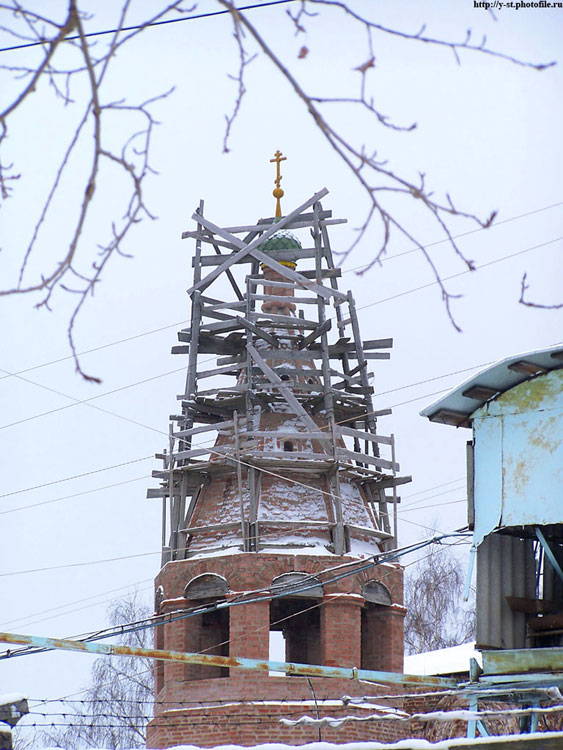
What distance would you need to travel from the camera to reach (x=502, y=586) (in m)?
15.4

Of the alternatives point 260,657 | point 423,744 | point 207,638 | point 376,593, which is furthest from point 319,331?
point 423,744

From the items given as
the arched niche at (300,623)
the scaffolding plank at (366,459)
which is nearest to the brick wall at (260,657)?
the arched niche at (300,623)

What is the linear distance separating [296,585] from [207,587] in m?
1.52

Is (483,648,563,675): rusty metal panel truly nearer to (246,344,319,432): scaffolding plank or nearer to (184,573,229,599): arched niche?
(184,573,229,599): arched niche

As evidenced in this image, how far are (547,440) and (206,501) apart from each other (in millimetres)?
10398

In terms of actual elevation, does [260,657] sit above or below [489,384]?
below

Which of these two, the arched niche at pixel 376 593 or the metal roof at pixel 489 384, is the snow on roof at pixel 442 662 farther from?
the metal roof at pixel 489 384

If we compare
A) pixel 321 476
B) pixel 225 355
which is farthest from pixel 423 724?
pixel 225 355

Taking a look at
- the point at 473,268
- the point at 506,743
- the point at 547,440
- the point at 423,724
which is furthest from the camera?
the point at 423,724

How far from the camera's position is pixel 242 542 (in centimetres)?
2312

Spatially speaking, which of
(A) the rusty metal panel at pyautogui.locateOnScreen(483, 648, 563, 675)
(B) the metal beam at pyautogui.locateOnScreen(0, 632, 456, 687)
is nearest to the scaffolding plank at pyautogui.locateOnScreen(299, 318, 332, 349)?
(B) the metal beam at pyautogui.locateOnScreen(0, 632, 456, 687)

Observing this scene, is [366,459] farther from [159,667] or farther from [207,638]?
[159,667]

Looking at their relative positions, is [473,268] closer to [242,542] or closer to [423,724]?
[242,542]

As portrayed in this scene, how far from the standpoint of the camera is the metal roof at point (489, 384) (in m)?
14.7
